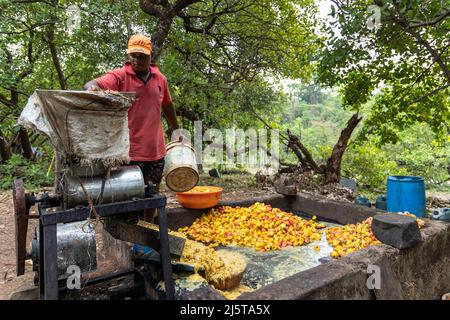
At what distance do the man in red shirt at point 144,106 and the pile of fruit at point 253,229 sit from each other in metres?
1.42

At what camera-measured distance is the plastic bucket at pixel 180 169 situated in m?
2.83

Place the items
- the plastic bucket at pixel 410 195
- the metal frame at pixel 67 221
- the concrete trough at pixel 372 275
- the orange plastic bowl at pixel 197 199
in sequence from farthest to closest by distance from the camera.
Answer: the plastic bucket at pixel 410 195 < the orange plastic bowl at pixel 197 199 < the concrete trough at pixel 372 275 < the metal frame at pixel 67 221

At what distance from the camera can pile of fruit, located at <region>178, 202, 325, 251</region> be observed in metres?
4.02

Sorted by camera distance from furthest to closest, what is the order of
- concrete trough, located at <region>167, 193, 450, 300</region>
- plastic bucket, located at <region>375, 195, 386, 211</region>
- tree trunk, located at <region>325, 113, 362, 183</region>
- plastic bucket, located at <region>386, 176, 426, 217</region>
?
tree trunk, located at <region>325, 113, 362, 183</region>, plastic bucket, located at <region>375, 195, 386, 211</region>, plastic bucket, located at <region>386, 176, 426, 217</region>, concrete trough, located at <region>167, 193, 450, 300</region>

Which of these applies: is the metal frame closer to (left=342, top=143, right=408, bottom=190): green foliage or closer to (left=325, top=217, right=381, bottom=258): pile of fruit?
(left=325, top=217, right=381, bottom=258): pile of fruit

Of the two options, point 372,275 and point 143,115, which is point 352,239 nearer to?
point 372,275

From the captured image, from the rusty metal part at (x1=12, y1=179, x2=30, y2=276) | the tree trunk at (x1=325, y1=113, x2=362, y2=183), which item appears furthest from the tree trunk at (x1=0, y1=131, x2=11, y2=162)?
the tree trunk at (x1=325, y1=113, x2=362, y2=183)

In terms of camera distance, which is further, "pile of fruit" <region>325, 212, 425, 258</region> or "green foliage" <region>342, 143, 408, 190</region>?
"green foliage" <region>342, 143, 408, 190</region>

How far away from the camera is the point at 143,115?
2.90m

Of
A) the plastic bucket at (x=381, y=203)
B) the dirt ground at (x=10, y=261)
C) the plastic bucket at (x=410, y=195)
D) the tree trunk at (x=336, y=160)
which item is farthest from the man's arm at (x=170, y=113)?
the tree trunk at (x=336, y=160)

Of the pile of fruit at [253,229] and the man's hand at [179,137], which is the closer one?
the man's hand at [179,137]

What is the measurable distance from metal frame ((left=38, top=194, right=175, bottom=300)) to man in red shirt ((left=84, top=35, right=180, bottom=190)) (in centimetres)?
74

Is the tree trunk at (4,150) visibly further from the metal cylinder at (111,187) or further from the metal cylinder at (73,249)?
the metal cylinder at (111,187)

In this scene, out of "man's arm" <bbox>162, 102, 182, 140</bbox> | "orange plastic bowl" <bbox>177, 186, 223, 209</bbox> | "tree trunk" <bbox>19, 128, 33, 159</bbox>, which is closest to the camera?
"man's arm" <bbox>162, 102, 182, 140</bbox>
